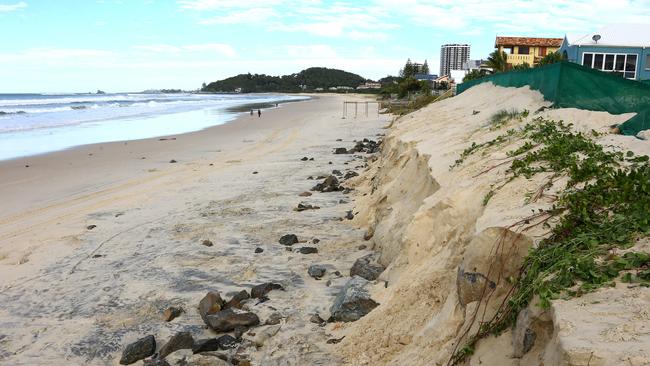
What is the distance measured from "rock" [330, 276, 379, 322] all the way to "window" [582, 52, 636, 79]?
96.2ft

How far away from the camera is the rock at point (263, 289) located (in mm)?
7189

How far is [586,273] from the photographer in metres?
3.57

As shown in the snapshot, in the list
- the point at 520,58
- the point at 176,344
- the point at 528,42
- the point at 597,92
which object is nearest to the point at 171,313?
the point at 176,344

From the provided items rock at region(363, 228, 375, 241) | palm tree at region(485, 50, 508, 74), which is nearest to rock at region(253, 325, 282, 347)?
rock at region(363, 228, 375, 241)

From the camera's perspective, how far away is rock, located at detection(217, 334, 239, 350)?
5.84 m

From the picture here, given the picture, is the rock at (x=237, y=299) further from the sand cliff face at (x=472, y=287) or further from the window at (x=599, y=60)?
the window at (x=599, y=60)

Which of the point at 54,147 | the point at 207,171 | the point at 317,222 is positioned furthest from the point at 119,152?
the point at 317,222

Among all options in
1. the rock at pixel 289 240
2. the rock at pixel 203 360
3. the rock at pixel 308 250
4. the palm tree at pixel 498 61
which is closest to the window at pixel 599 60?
the palm tree at pixel 498 61

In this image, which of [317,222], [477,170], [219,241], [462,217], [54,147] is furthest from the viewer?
[54,147]

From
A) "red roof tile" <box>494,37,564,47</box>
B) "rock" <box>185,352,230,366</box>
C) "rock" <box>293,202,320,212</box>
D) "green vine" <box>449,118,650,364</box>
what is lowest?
"rock" <box>185,352,230,366</box>

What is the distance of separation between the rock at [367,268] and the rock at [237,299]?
1603 millimetres

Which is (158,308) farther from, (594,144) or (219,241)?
(594,144)

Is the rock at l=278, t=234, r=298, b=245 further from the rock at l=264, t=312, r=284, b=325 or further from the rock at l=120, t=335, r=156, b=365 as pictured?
the rock at l=120, t=335, r=156, b=365

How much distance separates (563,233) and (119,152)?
74.0ft
